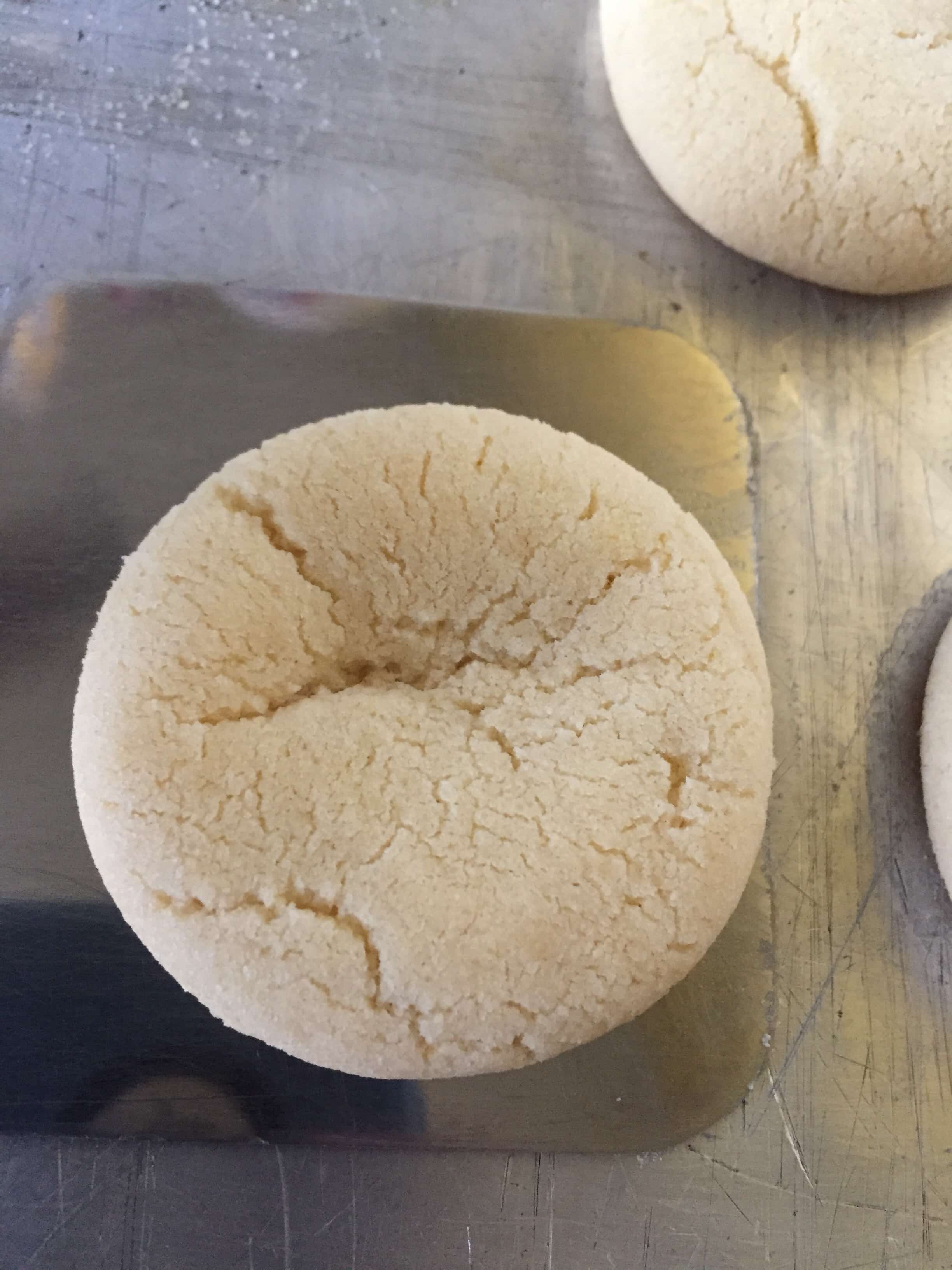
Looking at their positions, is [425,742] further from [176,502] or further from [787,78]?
[787,78]

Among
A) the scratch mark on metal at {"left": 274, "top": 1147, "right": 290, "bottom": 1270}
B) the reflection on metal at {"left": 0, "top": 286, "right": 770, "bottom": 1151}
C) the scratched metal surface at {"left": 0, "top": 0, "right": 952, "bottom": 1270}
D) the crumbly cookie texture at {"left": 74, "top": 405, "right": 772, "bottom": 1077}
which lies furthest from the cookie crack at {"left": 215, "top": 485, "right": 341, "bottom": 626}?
the scratch mark on metal at {"left": 274, "top": 1147, "right": 290, "bottom": 1270}

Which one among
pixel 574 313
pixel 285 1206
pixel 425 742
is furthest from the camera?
pixel 574 313

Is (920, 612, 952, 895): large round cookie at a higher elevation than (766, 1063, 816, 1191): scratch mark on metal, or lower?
higher

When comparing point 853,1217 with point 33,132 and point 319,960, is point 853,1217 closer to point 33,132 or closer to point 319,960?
point 319,960

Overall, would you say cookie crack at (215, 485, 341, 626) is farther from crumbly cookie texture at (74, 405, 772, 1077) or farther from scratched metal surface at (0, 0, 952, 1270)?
scratched metal surface at (0, 0, 952, 1270)

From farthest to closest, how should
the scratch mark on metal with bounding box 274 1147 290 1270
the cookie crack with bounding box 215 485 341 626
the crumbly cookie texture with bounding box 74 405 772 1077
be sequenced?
the scratch mark on metal with bounding box 274 1147 290 1270 < the cookie crack with bounding box 215 485 341 626 < the crumbly cookie texture with bounding box 74 405 772 1077

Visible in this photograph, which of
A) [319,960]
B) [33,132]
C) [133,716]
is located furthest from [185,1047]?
[33,132]

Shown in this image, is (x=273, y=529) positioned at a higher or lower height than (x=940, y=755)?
higher

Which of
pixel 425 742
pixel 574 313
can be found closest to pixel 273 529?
pixel 425 742
